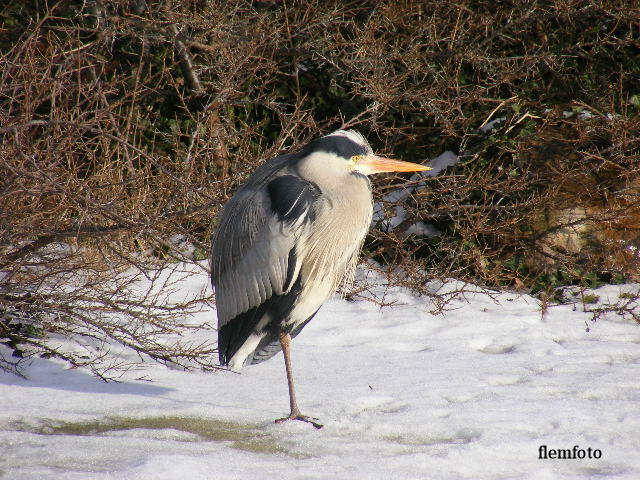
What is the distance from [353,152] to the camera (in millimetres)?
3738

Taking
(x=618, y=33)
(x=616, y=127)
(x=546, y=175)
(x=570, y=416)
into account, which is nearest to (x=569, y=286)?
(x=546, y=175)

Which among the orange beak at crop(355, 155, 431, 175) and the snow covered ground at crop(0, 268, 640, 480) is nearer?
the snow covered ground at crop(0, 268, 640, 480)

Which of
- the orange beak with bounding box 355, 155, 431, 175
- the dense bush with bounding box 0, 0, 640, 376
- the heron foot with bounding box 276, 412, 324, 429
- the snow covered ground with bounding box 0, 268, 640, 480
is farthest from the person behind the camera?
the dense bush with bounding box 0, 0, 640, 376

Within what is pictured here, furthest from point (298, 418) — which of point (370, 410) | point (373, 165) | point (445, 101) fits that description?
point (445, 101)

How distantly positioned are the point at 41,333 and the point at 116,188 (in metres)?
1.08

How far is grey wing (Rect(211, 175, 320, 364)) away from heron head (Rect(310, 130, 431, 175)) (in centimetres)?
21

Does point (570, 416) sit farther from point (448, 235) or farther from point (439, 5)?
point (439, 5)

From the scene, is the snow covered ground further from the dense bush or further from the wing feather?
the dense bush

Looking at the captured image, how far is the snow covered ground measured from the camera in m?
2.87

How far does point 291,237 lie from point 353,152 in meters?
0.53

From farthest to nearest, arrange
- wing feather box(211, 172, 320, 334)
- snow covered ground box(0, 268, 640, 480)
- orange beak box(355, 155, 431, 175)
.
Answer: orange beak box(355, 155, 431, 175) → wing feather box(211, 172, 320, 334) → snow covered ground box(0, 268, 640, 480)

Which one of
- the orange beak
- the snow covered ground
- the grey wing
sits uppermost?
the orange beak

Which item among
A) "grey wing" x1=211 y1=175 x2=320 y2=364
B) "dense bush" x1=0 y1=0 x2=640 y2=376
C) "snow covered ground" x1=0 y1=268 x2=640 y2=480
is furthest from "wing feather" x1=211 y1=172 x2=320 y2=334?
"dense bush" x1=0 y1=0 x2=640 y2=376

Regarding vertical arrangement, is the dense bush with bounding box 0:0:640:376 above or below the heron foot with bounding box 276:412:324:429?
above
